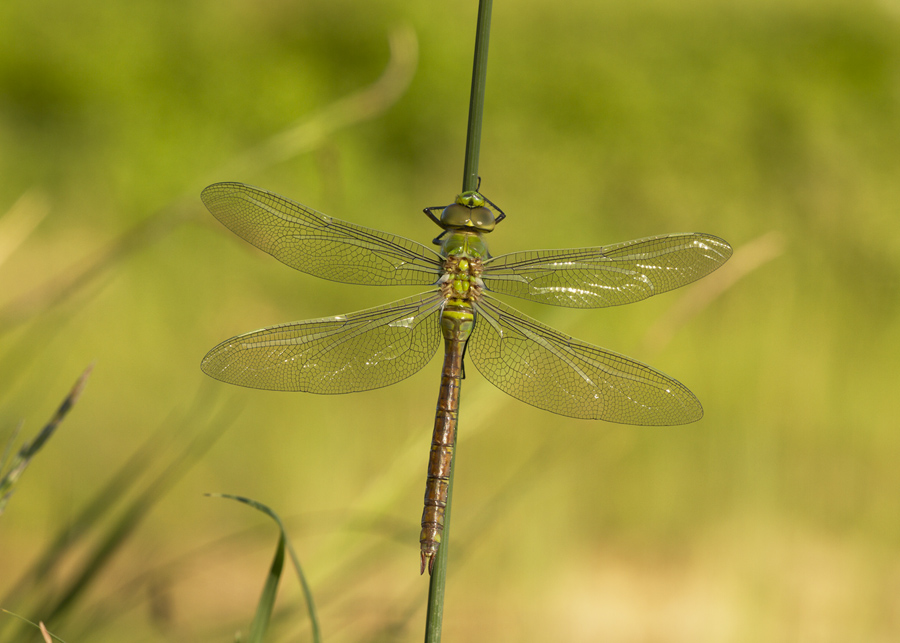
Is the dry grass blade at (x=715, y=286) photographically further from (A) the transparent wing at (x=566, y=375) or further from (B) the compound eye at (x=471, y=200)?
(B) the compound eye at (x=471, y=200)

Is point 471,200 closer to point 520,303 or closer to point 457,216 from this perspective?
point 457,216

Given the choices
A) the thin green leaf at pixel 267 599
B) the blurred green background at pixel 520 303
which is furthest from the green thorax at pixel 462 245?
the blurred green background at pixel 520 303

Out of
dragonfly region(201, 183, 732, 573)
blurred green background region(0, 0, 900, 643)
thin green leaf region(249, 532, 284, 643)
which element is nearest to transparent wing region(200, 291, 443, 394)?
dragonfly region(201, 183, 732, 573)

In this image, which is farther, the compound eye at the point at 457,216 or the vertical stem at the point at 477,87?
the compound eye at the point at 457,216

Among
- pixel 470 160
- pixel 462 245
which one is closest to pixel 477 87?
pixel 470 160

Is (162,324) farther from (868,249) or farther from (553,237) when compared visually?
(868,249)

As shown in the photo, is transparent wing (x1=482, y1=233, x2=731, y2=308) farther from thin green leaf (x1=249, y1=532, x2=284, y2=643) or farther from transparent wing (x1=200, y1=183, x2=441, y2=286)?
thin green leaf (x1=249, y1=532, x2=284, y2=643)
